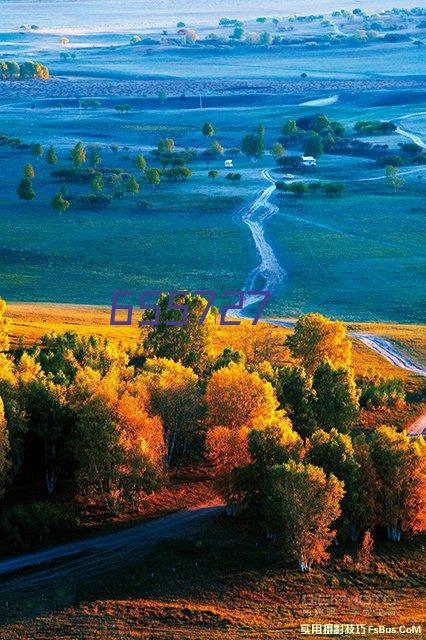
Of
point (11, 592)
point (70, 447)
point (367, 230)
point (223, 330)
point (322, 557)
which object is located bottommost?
point (11, 592)

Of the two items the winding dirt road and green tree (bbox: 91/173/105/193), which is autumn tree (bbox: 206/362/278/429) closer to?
the winding dirt road

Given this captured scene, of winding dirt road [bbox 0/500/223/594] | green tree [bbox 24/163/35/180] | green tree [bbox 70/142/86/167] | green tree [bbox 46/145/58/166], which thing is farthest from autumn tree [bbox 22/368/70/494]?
green tree [bbox 46/145/58/166]

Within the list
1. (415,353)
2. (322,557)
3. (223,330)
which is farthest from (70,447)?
(415,353)

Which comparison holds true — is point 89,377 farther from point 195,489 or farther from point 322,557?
point 322,557

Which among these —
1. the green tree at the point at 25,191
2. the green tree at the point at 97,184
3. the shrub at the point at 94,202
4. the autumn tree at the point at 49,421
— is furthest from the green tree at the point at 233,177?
the autumn tree at the point at 49,421

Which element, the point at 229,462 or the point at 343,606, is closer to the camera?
the point at 343,606
